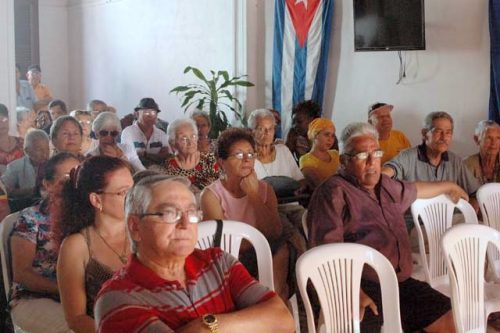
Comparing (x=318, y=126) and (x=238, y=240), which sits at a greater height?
(x=318, y=126)

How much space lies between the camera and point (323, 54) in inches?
241

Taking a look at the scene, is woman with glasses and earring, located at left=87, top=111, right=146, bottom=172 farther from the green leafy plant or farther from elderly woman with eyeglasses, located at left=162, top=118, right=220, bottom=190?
the green leafy plant

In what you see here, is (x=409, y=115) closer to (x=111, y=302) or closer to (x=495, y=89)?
(x=495, y=89)

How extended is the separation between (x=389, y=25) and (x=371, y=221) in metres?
2.95

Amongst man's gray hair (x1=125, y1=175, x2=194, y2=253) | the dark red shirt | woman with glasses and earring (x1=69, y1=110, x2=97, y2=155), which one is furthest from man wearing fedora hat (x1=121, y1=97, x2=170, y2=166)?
man's gray hair (x1=125, y1=175, x2=194, y2=253)

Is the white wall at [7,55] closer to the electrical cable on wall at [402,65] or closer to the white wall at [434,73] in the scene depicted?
the white wall at [434,73]

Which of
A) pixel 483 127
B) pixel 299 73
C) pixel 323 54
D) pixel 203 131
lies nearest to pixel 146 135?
pixel 203 131

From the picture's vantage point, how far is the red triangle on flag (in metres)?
6.14

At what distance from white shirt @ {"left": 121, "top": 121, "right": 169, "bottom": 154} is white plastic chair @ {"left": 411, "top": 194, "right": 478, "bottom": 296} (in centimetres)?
268

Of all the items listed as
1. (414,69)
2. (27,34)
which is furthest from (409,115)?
(27,34)

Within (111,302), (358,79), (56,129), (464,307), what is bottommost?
(464,307)

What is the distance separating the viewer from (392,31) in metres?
5.22

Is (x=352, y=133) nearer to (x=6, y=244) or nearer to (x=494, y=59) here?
(x=6, y=244)

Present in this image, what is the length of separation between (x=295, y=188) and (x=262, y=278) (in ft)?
4.95
